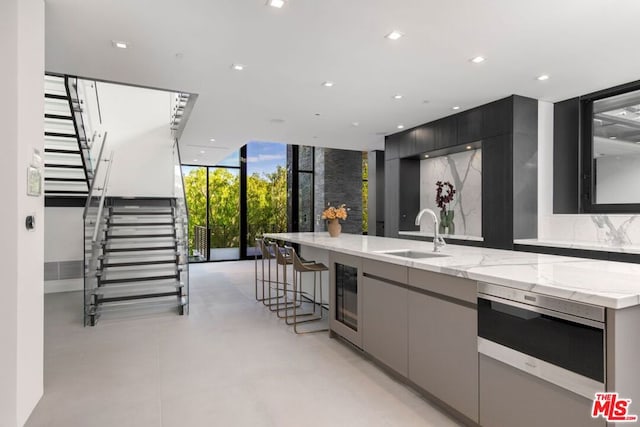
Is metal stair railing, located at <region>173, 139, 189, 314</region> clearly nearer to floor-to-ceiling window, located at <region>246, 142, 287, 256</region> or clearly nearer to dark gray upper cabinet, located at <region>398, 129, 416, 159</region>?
floor-to-ceiling window, located at <region>246, 142, 287, 256</region>

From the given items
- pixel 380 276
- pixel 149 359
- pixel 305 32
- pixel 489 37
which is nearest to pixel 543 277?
pixel 380 276

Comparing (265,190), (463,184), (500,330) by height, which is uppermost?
(265,190)

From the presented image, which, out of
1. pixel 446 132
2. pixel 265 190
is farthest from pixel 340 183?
pixel 446 132

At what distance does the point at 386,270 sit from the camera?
9.09 ft

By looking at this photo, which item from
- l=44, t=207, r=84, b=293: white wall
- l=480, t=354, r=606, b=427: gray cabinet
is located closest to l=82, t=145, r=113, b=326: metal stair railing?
l=44, t=207, r=84, b=293: white wall

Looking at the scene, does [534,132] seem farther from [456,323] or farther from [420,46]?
[456,323]

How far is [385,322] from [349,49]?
7.97 ft

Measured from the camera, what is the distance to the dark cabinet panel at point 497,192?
4.66 m

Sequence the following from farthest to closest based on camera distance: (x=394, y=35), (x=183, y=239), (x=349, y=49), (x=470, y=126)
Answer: (x=183, y=239) → (x=470, y=126) → (x=349, y=49) → (x=394, y=35)

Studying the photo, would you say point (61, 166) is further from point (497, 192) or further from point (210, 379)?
point (497, 192)

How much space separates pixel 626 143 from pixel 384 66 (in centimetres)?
311

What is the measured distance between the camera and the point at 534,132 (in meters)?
4.78

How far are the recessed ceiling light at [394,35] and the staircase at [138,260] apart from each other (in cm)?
381

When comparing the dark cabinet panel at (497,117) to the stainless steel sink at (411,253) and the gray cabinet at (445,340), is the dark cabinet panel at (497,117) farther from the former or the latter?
the gray cabinet at (445,340)
